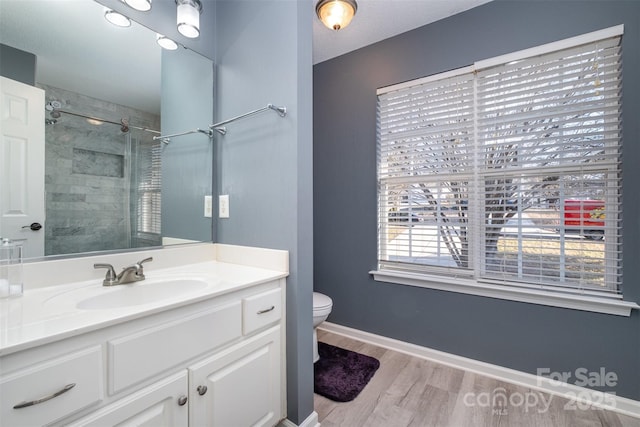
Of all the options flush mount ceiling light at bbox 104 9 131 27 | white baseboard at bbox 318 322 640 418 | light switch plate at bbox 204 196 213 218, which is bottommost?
white baseboard at bbox 318 322 640 418

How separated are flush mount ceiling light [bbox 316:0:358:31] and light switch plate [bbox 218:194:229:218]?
1249mm

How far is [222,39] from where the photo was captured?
1.61m

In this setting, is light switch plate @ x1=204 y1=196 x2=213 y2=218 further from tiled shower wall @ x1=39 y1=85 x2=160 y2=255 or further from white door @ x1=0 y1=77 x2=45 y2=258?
white door @ x1=0 y1=77 x2=45 y2=258

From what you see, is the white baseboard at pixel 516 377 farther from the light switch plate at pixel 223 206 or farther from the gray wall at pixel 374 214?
the light switch plate at pixel 223 206

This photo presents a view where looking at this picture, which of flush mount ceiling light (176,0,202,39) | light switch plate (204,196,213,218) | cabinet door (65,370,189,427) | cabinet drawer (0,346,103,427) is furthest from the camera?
light switch plate (204,196,213,218)

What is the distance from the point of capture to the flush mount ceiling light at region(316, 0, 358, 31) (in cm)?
163

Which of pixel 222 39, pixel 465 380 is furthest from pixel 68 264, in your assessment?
pixel 465 380

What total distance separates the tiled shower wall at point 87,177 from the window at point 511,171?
1.78 meters

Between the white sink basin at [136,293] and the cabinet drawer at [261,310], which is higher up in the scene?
the white sink basin at [136,293]

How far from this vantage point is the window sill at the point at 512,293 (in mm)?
1518

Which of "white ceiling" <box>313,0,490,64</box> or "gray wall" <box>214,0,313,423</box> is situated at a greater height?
"white ceiling" <box>313,0,490,64</box>

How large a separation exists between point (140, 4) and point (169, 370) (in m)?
1.59

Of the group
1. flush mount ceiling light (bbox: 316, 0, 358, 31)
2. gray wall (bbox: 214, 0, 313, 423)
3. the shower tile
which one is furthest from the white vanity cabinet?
flush mount ceiling light (bbox: 316, 0, 358, 31)

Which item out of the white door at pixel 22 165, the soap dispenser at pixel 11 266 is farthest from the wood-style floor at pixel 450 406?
the white door at pixel 22 165
